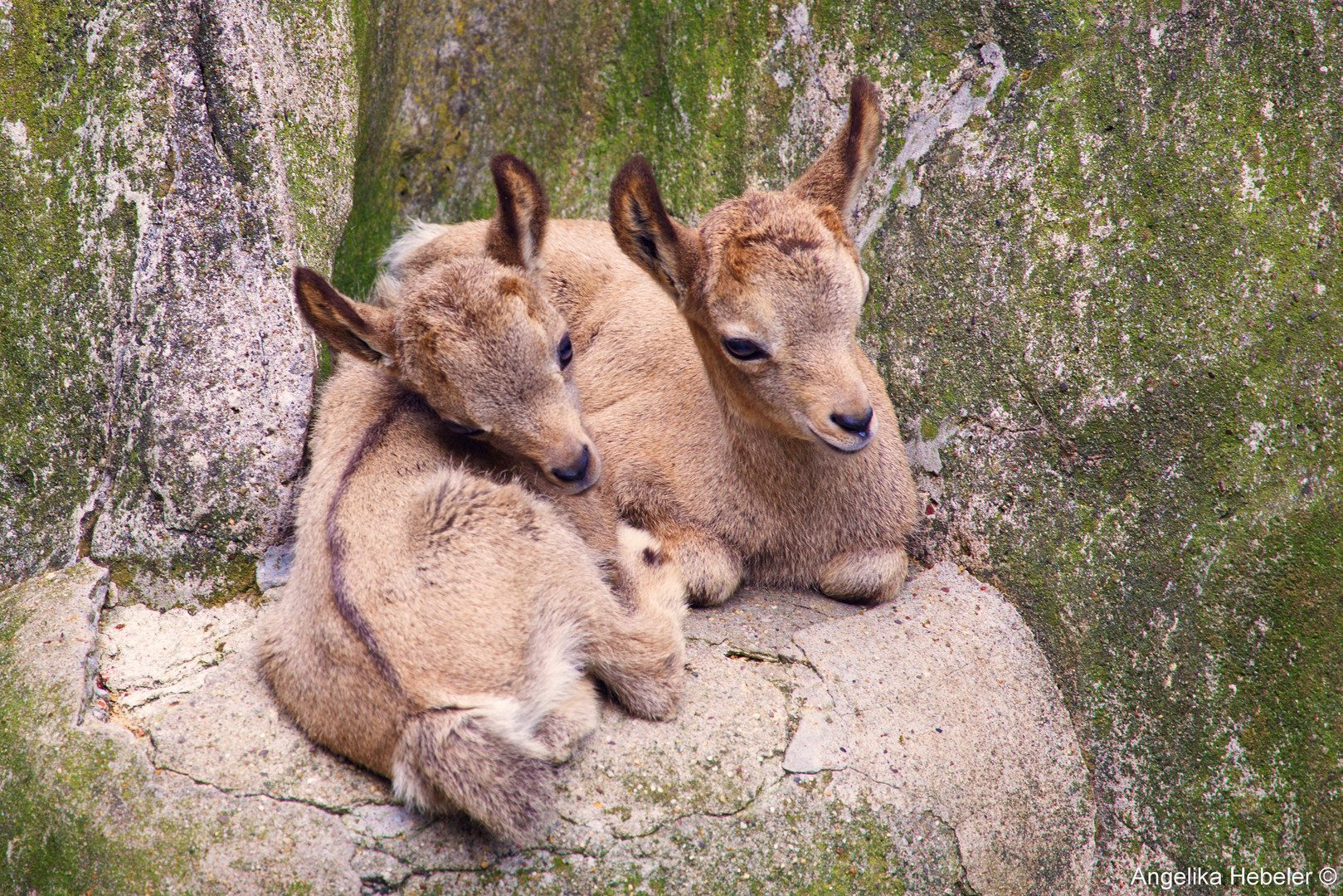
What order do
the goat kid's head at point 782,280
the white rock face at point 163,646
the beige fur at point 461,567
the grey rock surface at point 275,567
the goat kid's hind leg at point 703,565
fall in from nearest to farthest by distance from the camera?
the beige fur at point 461,567, the white rock face at point 163,646, the goat kid's head at point 782,280, the grey rock surface at point 275,567, the goat kid's hind leg at point 703,565

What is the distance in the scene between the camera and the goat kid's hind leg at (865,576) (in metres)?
5.56

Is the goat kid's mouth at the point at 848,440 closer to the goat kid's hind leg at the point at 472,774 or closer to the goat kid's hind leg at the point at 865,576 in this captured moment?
the goat kid's hind leg at the point at 865,576

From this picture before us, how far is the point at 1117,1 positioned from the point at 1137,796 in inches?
159

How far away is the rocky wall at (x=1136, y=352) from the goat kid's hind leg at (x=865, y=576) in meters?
0.44

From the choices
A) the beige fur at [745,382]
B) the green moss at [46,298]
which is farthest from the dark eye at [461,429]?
the green moss at [46,298]

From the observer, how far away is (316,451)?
5.10 meters

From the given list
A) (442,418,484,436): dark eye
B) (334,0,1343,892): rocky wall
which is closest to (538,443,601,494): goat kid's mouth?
(442,418,484,436): dark eye

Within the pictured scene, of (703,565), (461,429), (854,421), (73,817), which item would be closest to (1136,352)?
(854,421)

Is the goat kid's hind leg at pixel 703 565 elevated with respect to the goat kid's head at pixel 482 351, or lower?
lower

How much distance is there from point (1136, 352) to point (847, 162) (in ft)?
5.72

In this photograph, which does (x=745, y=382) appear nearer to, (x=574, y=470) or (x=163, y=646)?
(x=574, y=470)

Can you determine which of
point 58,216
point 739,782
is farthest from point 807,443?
point 58,216

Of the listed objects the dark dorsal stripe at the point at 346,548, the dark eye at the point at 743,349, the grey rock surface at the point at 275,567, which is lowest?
the grey rock surface at the point at 275,567

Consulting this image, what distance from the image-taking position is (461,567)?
14.0 ft
